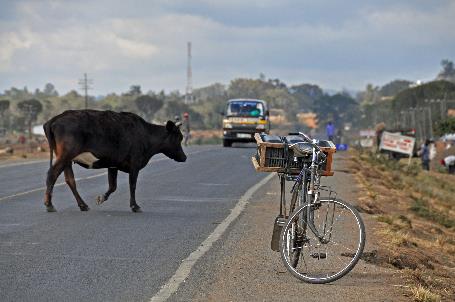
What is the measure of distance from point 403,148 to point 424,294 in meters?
51.4

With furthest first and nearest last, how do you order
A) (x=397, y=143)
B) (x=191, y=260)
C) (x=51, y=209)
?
(x=397, y=143), (x=51, y=209), (x=191, y=260)

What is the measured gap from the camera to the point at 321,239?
31.2 ft

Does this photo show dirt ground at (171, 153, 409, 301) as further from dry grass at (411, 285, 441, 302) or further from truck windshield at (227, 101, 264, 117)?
truck windshield at (227, 101, 264, 117)

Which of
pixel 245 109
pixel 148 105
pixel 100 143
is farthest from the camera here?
pixel 148 105

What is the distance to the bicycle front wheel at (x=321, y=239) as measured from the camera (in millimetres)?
9203

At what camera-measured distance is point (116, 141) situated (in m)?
15.9

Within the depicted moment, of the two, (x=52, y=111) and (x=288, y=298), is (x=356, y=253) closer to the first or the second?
(x=288, y=298)

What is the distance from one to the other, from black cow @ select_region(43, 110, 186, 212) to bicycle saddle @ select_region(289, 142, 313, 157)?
656cm

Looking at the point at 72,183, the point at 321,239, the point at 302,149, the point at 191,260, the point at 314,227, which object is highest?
the point at 302,149

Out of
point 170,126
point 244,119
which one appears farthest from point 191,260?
point 244,119

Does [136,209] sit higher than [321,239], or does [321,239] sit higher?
[321,239]

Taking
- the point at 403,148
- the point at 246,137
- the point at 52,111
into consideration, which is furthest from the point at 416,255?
the point at 52,111

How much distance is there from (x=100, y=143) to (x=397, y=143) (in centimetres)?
4894

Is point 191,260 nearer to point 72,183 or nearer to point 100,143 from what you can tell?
point 100,143
